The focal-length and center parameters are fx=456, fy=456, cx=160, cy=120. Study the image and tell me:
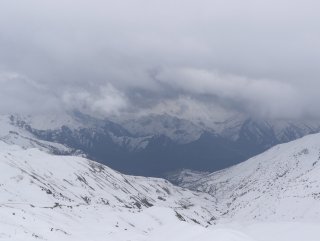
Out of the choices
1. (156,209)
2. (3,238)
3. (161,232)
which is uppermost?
(156,209)

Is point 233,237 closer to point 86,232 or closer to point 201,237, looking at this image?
point 201,237

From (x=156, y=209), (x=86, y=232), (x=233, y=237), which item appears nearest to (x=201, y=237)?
(x=233, y=237)

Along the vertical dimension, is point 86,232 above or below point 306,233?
below

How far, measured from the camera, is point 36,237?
6488 cm

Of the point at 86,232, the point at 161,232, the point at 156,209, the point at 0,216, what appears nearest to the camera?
the point at 0,216

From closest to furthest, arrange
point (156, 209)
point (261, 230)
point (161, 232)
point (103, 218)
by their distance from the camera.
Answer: point (161, 232) → point (261, 230) → point (103, 218) → point (156, 209)

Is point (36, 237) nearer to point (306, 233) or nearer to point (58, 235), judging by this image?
point (58, 235)

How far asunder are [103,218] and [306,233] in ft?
180

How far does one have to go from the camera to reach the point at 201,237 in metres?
66.7

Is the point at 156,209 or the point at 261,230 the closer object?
the point at 261,230

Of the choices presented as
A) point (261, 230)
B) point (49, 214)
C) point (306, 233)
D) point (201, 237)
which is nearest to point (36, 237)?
point (201, 237)

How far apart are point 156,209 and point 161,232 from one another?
63169 mm

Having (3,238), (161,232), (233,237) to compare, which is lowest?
(3,238)

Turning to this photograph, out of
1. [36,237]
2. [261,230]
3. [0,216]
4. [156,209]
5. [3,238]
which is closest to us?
[3,238]
